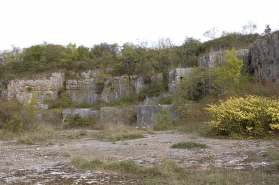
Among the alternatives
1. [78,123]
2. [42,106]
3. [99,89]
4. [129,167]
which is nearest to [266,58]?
[78,123]

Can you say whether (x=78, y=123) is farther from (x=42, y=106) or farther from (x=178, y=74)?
(x=42, y=106)

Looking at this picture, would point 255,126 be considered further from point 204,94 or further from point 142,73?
point 142,73

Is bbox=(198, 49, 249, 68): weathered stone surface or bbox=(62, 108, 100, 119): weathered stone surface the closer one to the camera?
bbox=(198, 49, 249, 68): weathered stone surface

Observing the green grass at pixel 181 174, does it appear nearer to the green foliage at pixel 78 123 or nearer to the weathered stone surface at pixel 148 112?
the weathered stone surface at pixel 148 112

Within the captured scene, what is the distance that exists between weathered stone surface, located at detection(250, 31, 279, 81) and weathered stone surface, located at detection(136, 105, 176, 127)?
30.3ft

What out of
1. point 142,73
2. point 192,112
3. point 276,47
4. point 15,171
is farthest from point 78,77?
point 15,171

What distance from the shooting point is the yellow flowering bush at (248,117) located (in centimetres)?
1170

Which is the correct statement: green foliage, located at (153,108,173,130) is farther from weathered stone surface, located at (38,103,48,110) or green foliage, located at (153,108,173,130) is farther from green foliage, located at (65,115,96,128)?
weathered stone surface, located at (38,103,48,110)

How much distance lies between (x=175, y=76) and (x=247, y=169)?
27.7m

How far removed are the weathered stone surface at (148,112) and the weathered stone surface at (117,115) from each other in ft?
6.28

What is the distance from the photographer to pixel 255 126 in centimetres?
1191

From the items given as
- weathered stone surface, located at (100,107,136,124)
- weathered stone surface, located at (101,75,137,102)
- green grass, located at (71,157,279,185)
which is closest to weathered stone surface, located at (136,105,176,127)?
weathered stone surface, located at (100,107,136,124)

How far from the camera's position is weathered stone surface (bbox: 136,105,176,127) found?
25.8 m

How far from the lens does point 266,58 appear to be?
1025 inches
